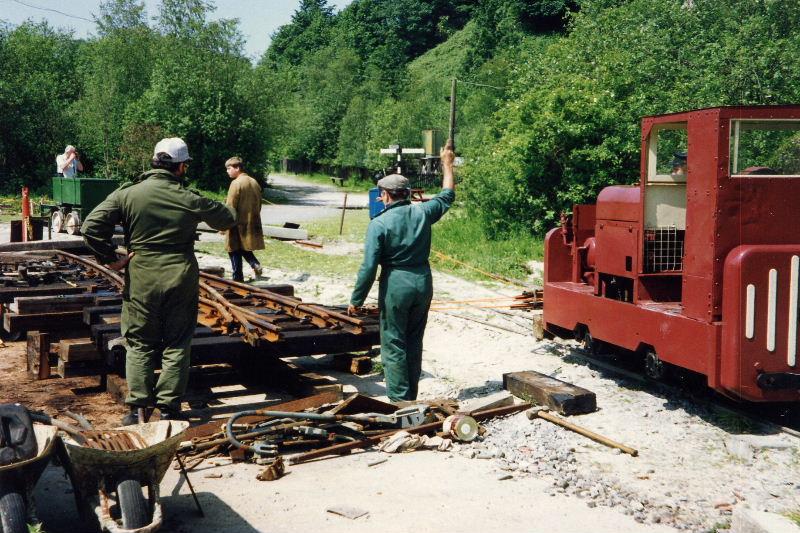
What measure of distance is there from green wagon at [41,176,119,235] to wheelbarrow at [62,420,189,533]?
18216 millimetres

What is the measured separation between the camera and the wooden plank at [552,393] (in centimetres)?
729

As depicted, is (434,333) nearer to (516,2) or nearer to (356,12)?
(516,2)

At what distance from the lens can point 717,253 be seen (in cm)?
673

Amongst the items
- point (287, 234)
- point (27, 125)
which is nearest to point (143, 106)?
point (27, 125)

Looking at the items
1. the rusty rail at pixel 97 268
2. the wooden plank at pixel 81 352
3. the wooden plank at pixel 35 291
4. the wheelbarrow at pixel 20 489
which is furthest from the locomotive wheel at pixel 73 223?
the wheelbarrow at pixel 20 489

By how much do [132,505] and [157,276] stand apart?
2280 millimetres

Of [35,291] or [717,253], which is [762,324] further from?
[35,291]

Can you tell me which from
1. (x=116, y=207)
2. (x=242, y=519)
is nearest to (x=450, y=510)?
(x=242, y=519)

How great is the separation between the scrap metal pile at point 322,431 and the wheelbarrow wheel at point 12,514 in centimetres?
177

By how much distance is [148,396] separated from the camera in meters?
6.38

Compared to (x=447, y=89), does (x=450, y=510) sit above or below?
below


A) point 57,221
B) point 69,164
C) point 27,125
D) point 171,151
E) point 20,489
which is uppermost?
point 27,125

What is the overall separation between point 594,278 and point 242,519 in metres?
5.14

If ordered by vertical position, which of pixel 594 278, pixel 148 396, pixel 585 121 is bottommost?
pixel 148 396
